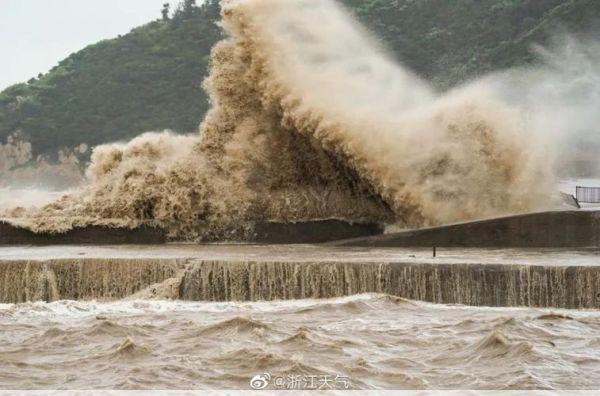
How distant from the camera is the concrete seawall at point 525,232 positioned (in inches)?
691

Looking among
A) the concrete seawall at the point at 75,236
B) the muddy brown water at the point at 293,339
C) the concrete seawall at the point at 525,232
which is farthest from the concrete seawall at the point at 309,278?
the concrete seawall at the point at 75,236

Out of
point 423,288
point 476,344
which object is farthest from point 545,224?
point 476,344

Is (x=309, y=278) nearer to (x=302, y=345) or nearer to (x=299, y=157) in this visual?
(x=302, y=345)

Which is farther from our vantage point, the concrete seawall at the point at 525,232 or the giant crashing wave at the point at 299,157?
the giant crashing wave at the point at 299,157

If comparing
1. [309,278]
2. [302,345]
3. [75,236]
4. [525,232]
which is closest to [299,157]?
[75,236]

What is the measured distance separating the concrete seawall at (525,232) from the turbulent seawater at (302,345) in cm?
344

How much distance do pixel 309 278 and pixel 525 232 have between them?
13.6ft

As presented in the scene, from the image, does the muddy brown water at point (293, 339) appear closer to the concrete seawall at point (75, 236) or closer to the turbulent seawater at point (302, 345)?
the turbulent seawater at point (302, 345)

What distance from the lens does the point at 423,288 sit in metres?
14.6

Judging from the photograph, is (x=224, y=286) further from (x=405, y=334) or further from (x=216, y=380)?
(x=216, y=380)

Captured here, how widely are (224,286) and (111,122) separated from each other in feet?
188

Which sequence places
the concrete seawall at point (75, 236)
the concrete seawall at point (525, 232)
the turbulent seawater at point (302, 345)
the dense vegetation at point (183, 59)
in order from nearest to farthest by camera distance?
the turbulent seawater at point (302, 345)
the concrete seawall at point (525, 232)
the concrete seawall at point (75, 236)
the dense vegetation at point (183, 59)

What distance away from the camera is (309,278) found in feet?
48.9

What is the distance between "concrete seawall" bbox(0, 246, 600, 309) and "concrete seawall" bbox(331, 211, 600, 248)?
1.43 meters
